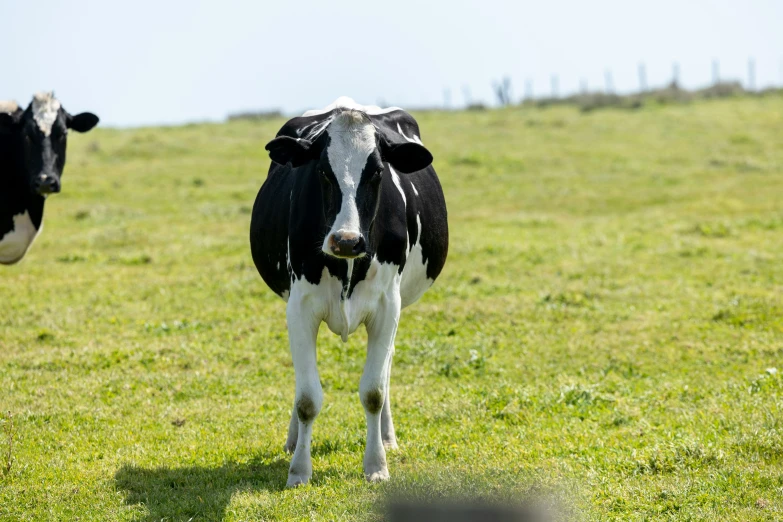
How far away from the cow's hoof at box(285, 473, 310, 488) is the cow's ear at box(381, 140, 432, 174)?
230cm

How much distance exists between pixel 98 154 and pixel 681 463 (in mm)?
27256

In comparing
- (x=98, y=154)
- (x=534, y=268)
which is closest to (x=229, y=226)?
(x=534, y=268)

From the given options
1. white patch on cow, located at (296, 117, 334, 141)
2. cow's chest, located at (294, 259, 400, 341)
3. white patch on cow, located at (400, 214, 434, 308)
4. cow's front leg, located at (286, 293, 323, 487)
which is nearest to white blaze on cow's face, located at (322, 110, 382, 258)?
white patch on cow, located at (296, 117, 334, 141)

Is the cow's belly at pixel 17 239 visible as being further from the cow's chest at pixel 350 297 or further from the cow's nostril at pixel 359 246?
the cow's nostril at pixel 359 246

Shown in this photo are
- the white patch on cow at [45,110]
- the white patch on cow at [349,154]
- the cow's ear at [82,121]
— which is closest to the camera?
the white patch on cow at [349,154]

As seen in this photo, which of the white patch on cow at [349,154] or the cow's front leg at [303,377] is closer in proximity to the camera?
the white patch on cow at [349,154]

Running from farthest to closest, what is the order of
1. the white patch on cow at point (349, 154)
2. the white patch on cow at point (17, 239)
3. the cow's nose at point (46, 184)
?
the white patch on cow at point (17, 239), the cow's nose at point (46, 184), the white patch on cow at point (349, 154)

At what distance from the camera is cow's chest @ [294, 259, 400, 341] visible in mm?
6836

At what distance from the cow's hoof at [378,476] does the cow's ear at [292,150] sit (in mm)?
2263

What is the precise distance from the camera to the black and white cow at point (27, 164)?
427 inches

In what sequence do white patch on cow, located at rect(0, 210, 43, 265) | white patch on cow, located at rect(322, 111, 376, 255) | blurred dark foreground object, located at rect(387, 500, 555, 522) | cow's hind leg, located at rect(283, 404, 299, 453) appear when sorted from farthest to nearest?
white patch on cow, located at rect(0, 210, 43, 265), cow's hind leg, located at rect(283, 404, 299, 453), white patch on cow, located at rect(322, 111, 376, 255), blurred dark foreground object, located at rect(387, 500, 555, 522)

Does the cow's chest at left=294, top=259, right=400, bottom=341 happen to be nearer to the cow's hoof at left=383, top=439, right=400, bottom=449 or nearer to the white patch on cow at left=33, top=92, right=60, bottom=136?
the cow's hoof at left=383, top=439, right=400, bottom=449

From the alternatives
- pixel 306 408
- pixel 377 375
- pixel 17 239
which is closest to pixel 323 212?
pixel 377 375

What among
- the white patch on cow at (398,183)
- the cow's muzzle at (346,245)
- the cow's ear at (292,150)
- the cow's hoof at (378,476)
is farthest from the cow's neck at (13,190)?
the cow's muzzle at (346,245)
